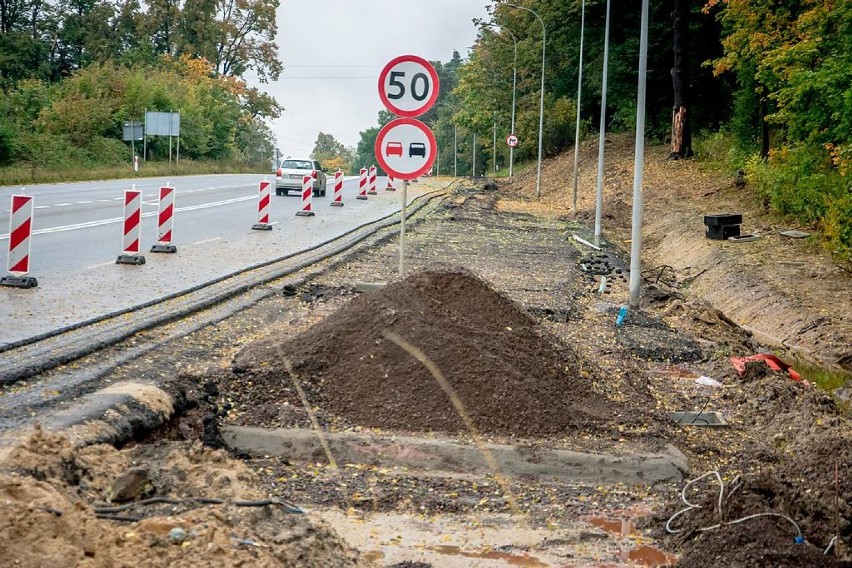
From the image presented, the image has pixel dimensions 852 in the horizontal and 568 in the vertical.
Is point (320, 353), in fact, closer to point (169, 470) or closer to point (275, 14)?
point (169, 470)

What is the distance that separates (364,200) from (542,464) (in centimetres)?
3401

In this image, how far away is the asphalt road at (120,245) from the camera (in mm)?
12180

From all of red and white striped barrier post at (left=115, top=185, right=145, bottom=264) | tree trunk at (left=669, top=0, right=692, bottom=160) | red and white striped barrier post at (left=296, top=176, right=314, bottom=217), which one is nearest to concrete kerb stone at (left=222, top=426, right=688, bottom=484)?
red and white striped barrier post at (left=115, top=185, right=145, bottom=264)

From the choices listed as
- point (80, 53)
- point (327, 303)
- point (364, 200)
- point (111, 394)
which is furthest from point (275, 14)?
point (111, 394)

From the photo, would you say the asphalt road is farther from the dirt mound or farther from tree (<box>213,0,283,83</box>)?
tree (<box>213,0,283,83</box>)

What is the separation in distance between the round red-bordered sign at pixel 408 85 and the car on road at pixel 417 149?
1.26 feet

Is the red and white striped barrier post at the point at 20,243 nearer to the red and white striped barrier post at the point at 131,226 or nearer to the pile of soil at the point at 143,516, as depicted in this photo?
the red and white striped barrier post at the point at 131,226

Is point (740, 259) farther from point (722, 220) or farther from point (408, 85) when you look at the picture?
point (408, 85)

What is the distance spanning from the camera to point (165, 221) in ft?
61.8

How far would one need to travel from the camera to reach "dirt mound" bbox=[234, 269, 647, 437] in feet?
26.8

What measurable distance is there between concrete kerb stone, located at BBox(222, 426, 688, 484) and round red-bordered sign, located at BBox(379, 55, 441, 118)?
5.73 metres

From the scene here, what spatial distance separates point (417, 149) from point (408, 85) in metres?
0.79

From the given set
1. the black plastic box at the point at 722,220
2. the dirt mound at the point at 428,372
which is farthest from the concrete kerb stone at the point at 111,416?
the black plastic box at the point at 722,220

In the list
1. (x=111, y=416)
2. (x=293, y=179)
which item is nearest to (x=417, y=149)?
(x=111, y=416)
